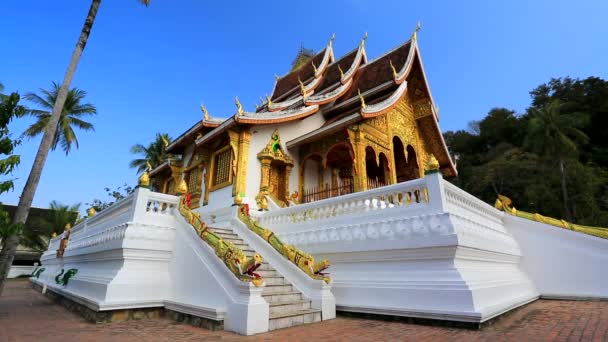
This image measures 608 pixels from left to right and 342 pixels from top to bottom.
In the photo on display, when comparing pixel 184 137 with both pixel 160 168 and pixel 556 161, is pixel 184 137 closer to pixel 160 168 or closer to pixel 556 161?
pixel 160 168

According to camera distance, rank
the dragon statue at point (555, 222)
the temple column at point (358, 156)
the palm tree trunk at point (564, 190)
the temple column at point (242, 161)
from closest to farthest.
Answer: the dragon statue at point (555, 222), the temple column at point (242, 161), the temple column at point (358, 156), the palm tree trunk at point (564, 190)

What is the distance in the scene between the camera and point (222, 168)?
31.7 ft

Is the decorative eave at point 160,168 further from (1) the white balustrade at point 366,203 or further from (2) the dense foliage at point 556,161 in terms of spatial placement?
(2) the dense foliage at point 556,161

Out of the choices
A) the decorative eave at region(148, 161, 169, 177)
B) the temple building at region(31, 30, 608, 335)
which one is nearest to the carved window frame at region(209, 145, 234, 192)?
the temple building at region(31, 30, 608, 335)

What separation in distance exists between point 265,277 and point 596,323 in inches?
172

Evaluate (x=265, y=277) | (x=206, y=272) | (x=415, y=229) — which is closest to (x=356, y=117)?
(x=415, y=229)

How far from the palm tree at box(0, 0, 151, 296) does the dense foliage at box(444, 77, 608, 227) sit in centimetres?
2283

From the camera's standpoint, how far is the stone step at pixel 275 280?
4773mm

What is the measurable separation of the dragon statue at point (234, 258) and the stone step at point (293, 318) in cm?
51

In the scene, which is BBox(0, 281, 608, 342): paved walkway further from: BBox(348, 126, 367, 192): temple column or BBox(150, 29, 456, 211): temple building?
BBox(348, 126, 367, 192): temple column

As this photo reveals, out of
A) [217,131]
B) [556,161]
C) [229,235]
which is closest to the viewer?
[229,235]

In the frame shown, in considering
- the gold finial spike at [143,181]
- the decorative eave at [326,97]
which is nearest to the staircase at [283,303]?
the gold finial spike at [143,181]

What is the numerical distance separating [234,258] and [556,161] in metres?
25.3

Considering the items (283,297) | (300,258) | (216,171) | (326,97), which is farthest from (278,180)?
(283,297)
